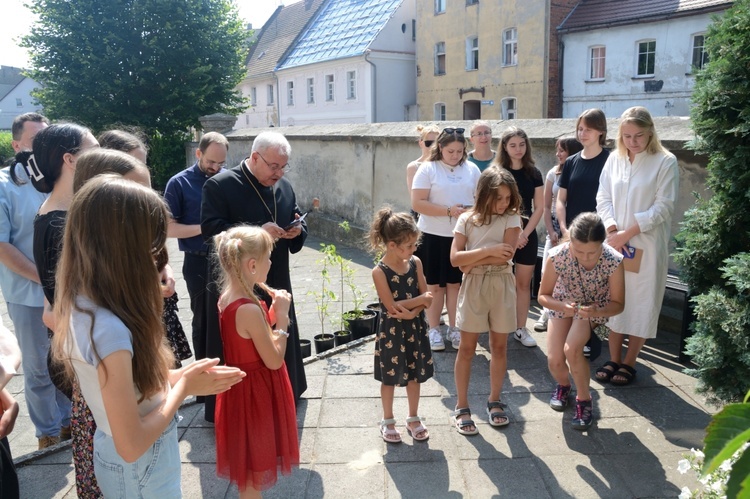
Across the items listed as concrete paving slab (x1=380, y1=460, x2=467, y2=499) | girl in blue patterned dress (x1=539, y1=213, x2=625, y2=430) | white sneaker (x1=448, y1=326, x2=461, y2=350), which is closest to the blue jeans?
concrete paving slab (x1=380, y1=460, x2=467, y2=499)

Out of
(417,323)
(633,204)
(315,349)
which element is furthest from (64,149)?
(633,204)

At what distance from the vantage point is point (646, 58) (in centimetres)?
2380

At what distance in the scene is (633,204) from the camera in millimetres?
4574

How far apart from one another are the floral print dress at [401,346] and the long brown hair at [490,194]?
2.24ft

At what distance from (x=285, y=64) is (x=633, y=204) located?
37.2 meters

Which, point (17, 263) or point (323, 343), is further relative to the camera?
point (323, 343)

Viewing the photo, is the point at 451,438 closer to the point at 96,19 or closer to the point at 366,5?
the point at 96,19

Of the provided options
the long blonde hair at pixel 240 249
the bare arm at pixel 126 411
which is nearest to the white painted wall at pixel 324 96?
the long blonde hair at pixel 240 249

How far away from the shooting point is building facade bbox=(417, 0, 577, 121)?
86.3 feet

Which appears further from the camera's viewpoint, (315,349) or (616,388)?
(315,349)

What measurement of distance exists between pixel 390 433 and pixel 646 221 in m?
2.48

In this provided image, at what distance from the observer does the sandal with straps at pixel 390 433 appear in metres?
3.80

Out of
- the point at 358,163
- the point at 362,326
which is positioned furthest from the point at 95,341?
the point at 358,163

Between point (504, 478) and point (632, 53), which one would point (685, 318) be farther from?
point (632, 53)
